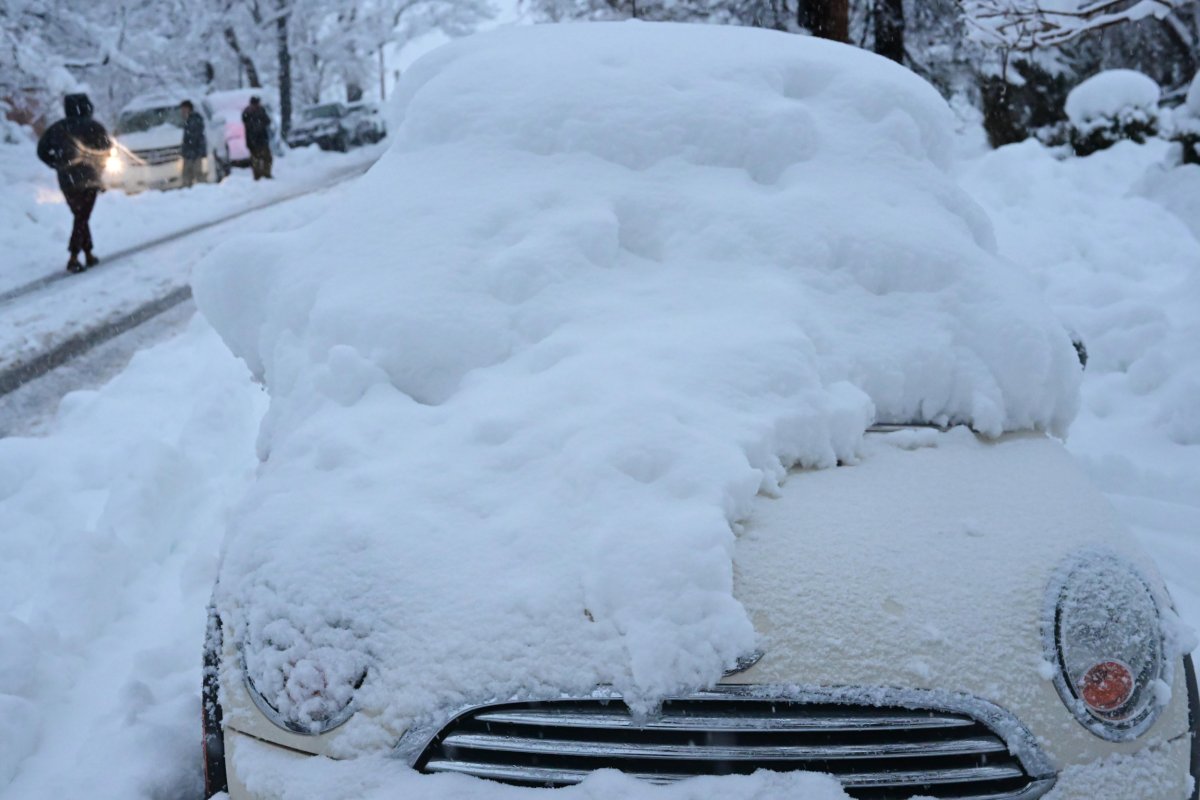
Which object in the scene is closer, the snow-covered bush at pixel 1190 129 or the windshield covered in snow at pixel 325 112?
the snow-covered bush at pixel 1190 129

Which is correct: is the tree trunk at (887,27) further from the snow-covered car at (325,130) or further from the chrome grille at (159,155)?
the snow-covered car at (325,130)

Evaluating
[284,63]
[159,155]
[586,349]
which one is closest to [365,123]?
[284,63]

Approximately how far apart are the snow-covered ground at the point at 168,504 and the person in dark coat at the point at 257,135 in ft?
43.8

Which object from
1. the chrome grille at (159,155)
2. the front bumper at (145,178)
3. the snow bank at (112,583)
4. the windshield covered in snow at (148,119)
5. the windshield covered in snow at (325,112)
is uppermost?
the snow bank at (112,583)

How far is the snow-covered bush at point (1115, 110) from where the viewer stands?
11055mm

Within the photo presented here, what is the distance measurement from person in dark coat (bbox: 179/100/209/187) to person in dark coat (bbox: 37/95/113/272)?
822cm

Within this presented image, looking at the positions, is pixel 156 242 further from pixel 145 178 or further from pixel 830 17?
pixel 830 17

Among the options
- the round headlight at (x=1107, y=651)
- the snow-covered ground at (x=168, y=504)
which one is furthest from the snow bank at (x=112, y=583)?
the round headlight at (x=1107, y=651)

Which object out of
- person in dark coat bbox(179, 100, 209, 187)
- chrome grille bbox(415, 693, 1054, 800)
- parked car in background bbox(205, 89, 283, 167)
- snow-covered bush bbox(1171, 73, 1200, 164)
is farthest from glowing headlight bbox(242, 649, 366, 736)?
parked car in background bbox(205, 89, 283, 167)

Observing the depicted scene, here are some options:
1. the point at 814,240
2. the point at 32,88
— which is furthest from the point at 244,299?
the point at 32,88

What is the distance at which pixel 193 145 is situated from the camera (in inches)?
714

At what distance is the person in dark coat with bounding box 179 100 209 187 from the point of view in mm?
17906

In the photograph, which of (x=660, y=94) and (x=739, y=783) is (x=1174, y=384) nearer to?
(x=660, y=94)

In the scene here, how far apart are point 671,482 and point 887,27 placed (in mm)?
11112
